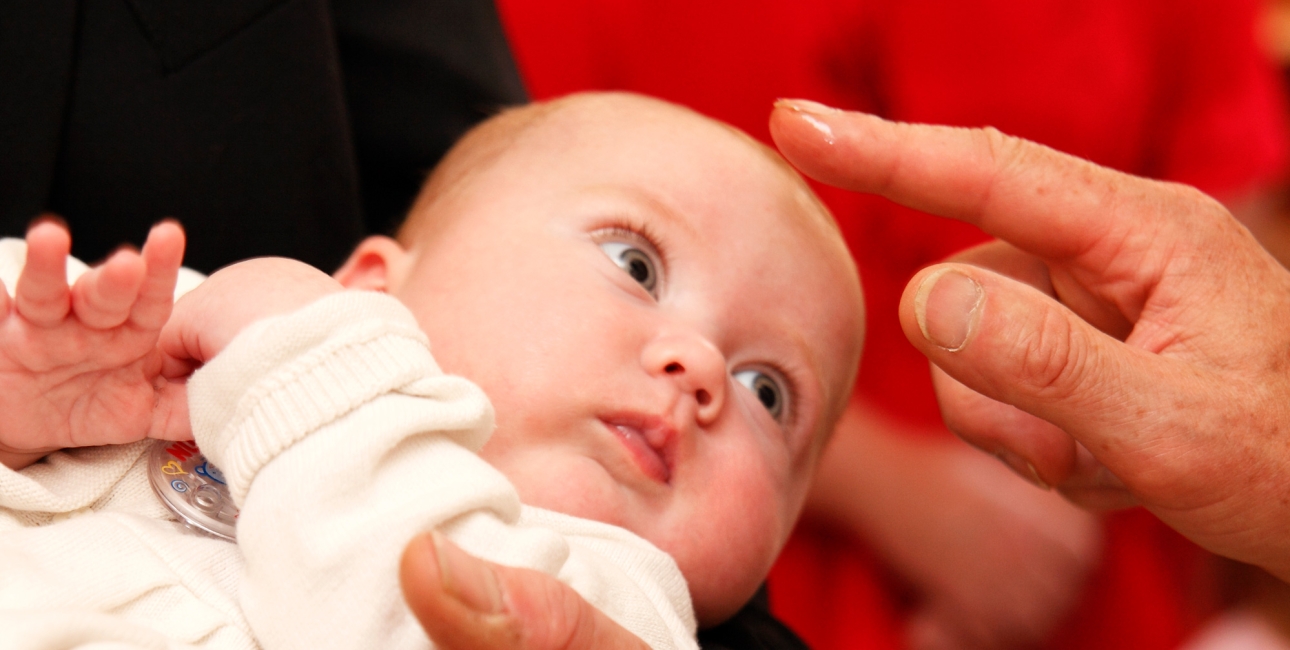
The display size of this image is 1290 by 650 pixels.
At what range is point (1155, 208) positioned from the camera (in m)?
1.04

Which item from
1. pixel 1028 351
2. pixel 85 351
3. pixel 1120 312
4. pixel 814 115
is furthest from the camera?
pixel 1120 312

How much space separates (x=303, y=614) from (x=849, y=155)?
0.63m

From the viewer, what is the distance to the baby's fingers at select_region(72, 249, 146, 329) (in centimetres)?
70

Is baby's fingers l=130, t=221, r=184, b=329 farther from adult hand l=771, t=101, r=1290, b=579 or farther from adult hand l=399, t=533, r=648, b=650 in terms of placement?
adult hand l=771, t=101, r=1290, b=579

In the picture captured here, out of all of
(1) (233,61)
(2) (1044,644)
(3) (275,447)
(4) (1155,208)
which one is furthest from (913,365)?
(3) (275,447)

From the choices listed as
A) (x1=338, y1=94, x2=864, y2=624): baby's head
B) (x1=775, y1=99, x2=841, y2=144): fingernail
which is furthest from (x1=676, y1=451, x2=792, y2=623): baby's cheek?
(x1=775, y1=99, x2=841, y2=144): fingernail

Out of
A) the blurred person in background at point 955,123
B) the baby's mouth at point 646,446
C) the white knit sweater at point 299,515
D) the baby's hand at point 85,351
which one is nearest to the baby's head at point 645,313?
the baby's mouth at point 646,446

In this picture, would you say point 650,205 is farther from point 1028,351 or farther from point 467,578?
point 467,578

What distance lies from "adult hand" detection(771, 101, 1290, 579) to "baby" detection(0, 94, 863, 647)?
0.22 metres

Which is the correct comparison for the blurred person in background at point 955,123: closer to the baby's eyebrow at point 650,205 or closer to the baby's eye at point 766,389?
the baby's eye at point 766,389

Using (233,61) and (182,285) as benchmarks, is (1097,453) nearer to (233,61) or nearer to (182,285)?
(182,285)

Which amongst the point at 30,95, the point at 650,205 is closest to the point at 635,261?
the point at 650,205

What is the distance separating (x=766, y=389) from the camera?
3.99ft

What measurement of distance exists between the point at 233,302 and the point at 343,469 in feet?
0.66
